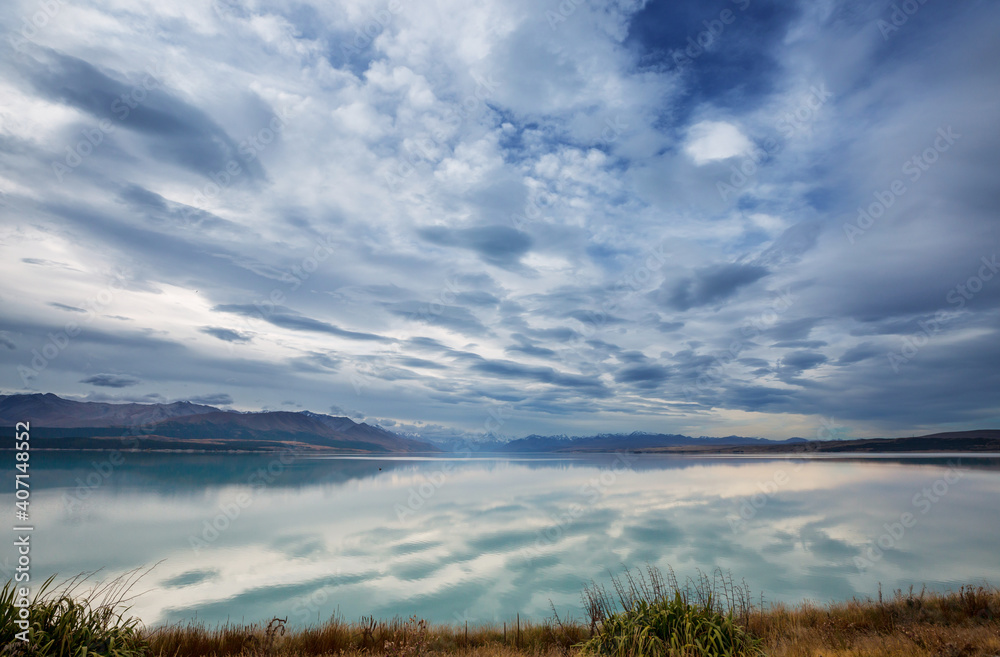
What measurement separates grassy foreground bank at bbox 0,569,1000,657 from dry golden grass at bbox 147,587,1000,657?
0.10 ft

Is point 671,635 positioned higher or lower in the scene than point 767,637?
higher

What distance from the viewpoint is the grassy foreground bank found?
627cm

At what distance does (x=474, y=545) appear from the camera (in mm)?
27031

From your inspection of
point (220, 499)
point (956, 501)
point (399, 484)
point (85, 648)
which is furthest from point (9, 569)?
point (956, 501)

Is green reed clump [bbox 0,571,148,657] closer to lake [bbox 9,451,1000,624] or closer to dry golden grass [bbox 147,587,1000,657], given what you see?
dry golden grass [bbox 147,587,1000,657]

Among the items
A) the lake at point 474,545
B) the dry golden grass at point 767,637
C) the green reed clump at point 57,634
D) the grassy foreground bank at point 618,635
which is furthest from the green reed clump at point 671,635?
the lake at point 474,545

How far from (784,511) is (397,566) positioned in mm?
33208

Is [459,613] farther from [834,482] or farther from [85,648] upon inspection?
[834,482]

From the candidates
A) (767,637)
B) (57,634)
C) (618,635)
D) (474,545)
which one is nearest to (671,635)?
(618,635)

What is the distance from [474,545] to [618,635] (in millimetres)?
20739

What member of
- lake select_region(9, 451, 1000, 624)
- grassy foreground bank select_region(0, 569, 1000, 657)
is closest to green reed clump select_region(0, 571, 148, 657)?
grassy foreground bank select_region(0, 569, 1000, 657)

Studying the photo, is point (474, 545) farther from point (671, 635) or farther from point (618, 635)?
point (671, 635)

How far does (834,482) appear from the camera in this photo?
200 ft

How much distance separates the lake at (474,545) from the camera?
18.4m
